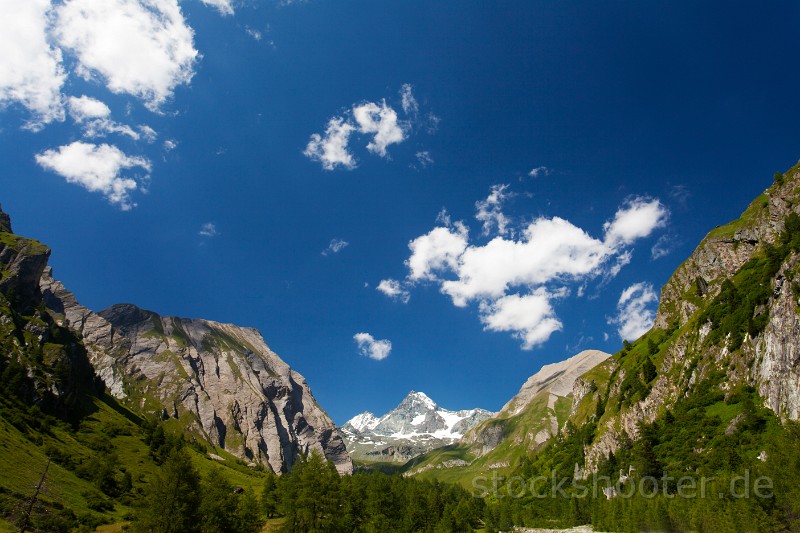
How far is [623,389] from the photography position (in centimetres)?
15412

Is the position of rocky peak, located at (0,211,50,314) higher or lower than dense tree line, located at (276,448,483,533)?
higher

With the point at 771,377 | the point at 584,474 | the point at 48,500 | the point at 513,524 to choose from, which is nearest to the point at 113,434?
the point at 48,500

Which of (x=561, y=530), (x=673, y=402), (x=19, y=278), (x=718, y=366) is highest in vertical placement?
(x=19, y=278)

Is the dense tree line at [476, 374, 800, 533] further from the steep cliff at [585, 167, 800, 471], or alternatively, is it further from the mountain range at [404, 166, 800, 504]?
the steep cliff at [585, 167, 800, 471]

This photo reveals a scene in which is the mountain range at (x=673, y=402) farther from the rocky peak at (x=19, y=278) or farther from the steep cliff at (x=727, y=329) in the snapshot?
the rocky peak at (x=19, y=278)

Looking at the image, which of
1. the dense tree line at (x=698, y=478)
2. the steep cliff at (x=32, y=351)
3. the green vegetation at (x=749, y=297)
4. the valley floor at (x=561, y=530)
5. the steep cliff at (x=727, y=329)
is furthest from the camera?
the steep cliff at (x=32, y=351)

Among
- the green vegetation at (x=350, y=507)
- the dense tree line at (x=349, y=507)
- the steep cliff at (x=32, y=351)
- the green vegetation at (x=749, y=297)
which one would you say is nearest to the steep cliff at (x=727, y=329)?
the green vegetation at (x=749, y=297)

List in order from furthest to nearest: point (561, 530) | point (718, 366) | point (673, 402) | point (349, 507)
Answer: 1. point (673, 402)
2. point (561, 530)
3. point (718, 366)
4. point (349, 507)

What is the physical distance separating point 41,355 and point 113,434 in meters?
40.2

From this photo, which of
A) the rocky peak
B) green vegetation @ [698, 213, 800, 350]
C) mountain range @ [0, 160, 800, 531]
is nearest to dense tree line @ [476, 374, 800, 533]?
mountain range @ [0, 160, 800, 531]

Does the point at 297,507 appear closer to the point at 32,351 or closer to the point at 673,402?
the point at 673,402

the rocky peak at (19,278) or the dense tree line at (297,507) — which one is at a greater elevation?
the rocky peak at (19,278)

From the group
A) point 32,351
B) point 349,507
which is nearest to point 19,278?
point 32,351

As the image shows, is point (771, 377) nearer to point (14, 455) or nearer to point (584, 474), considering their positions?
point (584, 474)
